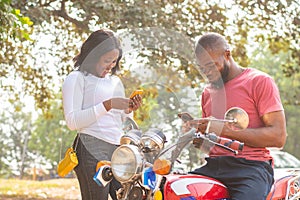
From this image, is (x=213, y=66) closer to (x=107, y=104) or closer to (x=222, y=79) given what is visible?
(x=222, y=79)

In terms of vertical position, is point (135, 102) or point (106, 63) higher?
point (106, 63)

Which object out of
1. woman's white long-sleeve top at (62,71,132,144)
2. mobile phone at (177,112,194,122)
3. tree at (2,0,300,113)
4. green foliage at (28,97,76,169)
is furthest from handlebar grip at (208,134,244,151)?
green foliage at (28,97,76,169)

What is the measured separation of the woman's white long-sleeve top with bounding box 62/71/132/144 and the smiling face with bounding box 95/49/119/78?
38mm

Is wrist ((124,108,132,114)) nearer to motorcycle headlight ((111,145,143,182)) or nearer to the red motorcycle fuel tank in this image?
motorcycle headlight ((111,145,143,182))

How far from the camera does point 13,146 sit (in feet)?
175

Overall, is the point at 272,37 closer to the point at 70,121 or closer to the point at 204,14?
the point at 204,14

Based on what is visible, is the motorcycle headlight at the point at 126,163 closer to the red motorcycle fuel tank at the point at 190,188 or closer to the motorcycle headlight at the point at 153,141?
the motorcycle headlight at the point at 153,141

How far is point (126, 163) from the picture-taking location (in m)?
2.86

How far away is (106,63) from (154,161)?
864mm

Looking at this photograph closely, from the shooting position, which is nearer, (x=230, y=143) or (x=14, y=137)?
(x=230, y=143)

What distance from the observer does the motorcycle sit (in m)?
2.85

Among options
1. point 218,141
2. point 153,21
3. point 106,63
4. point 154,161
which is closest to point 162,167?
point 154,161

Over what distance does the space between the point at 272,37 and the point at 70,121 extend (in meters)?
8.83

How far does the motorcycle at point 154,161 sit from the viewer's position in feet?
9.36
